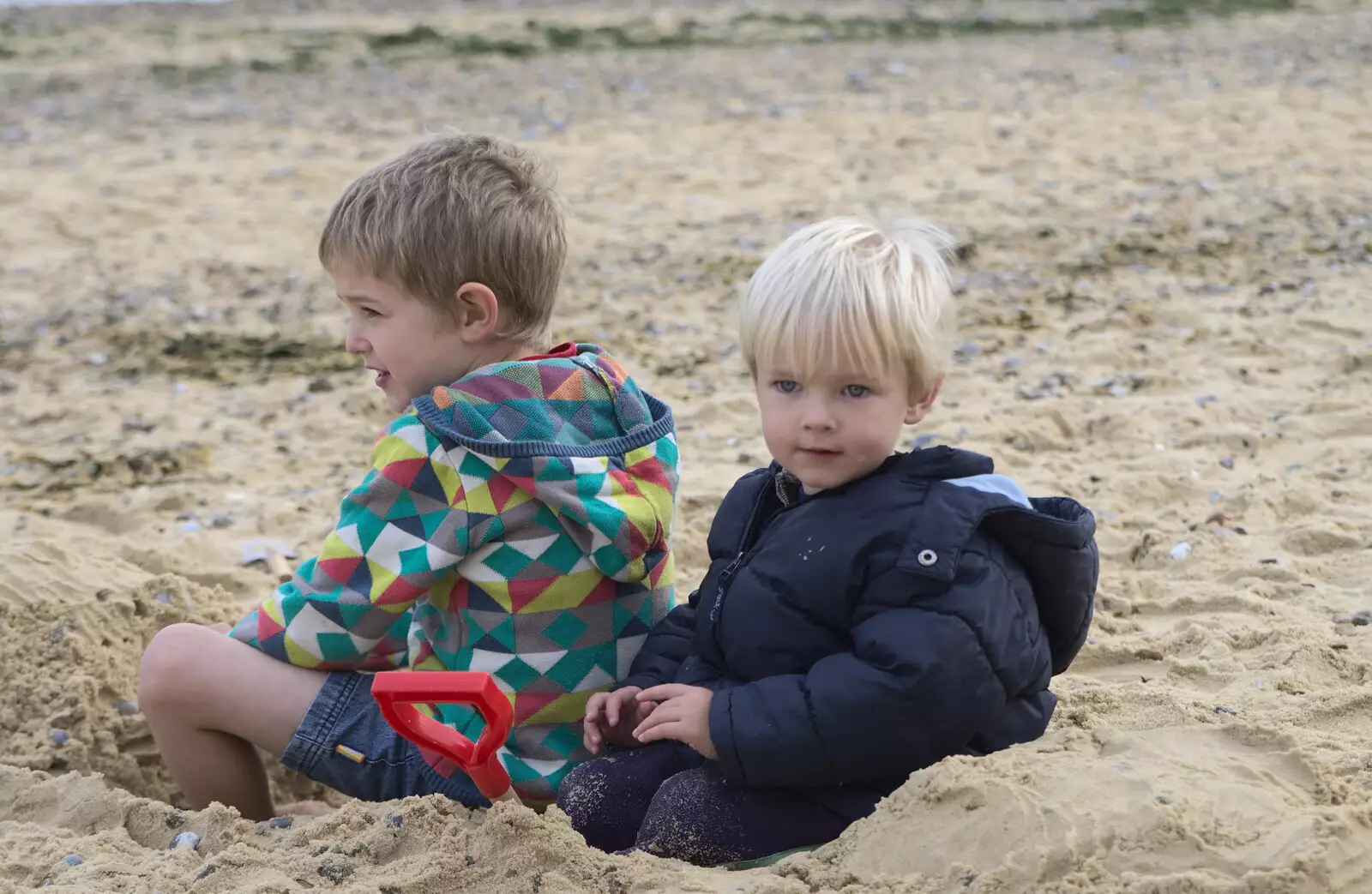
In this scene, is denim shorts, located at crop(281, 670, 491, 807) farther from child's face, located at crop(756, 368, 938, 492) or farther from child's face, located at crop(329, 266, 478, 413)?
child's face, located at crop(756, 368, 938, 492)

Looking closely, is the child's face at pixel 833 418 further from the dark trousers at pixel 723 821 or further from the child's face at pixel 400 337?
the child's face at pixel 400 337

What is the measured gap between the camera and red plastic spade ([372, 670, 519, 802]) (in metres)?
2.37

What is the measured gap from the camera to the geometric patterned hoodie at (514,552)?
8.86ft

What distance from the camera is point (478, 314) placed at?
2.92 meters

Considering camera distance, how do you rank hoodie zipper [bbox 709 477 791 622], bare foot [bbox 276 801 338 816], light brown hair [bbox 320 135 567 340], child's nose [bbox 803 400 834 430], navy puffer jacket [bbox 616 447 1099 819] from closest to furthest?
navy puffer jacket [bbox 616 447 1099 819]
child's nose [bbox 803 400 834 430]
hoodie zipper [bbox 709 477 791 622]
light brown hair [bbox 320 135 567 340]
bare foot [bbox 276 801 338 816]

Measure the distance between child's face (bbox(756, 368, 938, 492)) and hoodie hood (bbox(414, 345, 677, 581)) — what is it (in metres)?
0.37

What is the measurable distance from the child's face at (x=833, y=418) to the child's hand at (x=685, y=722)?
1.43 ft

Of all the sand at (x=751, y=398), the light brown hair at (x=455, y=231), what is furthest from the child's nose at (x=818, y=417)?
the light brown hair at (x=455, y=231)

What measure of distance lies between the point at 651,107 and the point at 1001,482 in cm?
899

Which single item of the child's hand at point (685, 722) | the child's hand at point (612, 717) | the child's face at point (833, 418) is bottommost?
the child's hand at point (612, 717)

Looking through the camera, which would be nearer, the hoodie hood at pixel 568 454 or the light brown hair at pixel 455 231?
the hoodie hood at pixel 568 454

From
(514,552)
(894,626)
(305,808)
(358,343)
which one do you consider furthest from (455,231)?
(305,808)

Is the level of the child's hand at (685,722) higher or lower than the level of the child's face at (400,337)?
lower

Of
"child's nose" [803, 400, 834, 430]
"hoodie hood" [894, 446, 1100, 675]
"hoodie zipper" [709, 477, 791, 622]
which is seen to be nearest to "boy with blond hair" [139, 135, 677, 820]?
"hoodie zipper" [709, 477, 791, 622]
